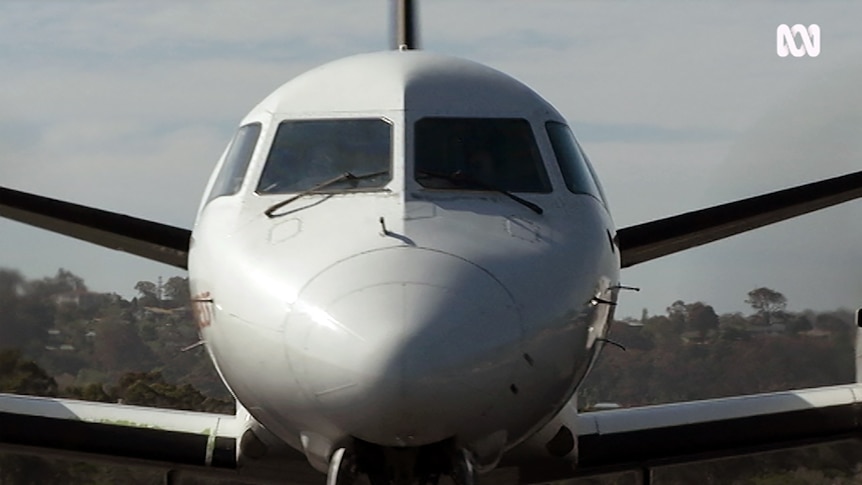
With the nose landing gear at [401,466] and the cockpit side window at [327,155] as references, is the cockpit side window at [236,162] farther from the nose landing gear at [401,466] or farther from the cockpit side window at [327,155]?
the nose landing gear at [401,466]

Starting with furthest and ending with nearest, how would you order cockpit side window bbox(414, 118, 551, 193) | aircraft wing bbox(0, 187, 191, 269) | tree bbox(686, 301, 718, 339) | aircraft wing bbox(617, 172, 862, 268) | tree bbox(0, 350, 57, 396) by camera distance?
tree bbox(686, 301, 718, 339) < tree bbox(0, 350, 57, 396) < aircraft wing bbox(617, 172, 862, 268) < aircraft wing bbox(0, 187, 191, 269) < cockpit side window bbox(414, 118, 551, 193)

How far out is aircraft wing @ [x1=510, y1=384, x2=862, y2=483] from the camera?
1056 cm

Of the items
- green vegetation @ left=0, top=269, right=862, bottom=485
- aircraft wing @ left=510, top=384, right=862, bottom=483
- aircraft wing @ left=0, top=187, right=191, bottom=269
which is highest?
aircraft wing @ left=0, top=187, right=191, bottom=269

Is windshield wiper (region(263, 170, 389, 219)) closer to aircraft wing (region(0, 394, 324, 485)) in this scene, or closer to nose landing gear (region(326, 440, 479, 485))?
nose landing gear (region(326, 440, 479, 485))

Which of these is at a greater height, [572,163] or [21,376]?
[572,163]

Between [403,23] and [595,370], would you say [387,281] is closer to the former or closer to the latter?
[403,23]

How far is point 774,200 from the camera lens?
10719 mm

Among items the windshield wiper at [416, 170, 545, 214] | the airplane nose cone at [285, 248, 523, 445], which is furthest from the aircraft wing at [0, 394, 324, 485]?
the airplane nose cone at [285, 248, 523, 445]

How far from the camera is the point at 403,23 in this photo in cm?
1285

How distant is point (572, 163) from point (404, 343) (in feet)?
8.44

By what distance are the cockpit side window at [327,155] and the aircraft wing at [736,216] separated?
3.11 meters

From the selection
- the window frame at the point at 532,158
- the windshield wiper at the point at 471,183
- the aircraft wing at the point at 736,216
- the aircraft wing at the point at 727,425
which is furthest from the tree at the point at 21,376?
the windshield wiper at the point at 471,183

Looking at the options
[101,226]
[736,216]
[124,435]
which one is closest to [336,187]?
[101,226]

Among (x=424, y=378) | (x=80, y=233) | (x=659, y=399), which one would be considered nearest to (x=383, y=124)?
(x=424, y=378)
